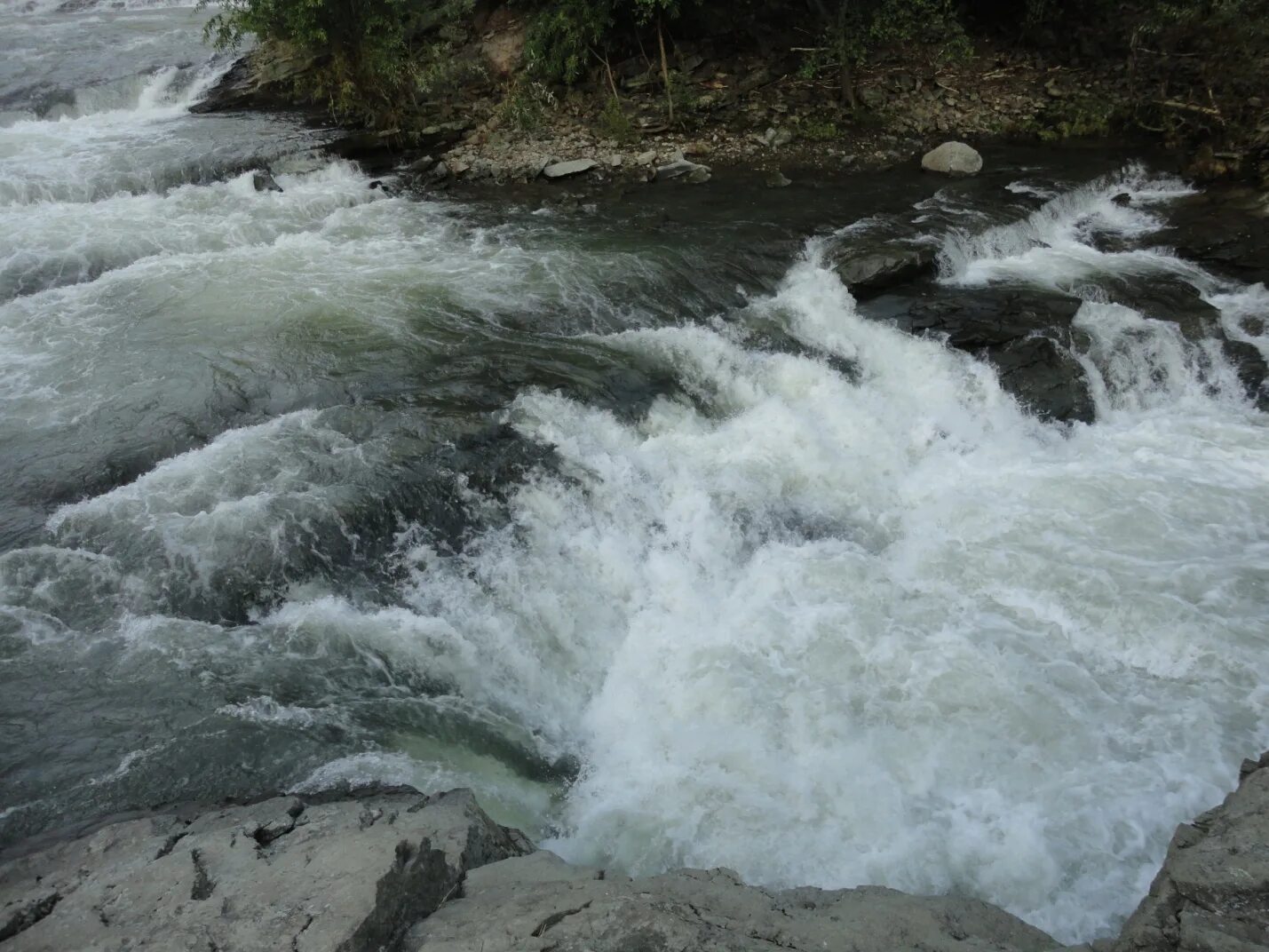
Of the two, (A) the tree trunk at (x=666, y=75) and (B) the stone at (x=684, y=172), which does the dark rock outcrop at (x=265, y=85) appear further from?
(B) the stone at (x=684, y=172)

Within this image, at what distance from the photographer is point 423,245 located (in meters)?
10.6

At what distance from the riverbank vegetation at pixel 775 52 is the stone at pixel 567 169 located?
1.26 metres

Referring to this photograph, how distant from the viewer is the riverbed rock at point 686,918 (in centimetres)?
303

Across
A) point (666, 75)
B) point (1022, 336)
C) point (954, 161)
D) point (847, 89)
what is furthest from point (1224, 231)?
point (666, 75)

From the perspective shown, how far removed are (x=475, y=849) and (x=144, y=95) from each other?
1844 cm

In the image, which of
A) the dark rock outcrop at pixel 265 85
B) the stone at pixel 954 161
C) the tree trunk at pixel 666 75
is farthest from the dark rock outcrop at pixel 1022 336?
the dark rock outcrop at pixel 265 85

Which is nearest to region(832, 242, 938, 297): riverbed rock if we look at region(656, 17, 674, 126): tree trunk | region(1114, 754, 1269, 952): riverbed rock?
region(656, 17, 674, 126): tree trunk

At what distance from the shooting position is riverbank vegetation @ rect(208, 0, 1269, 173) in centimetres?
1296

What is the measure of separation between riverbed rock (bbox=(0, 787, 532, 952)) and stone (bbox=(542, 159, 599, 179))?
425 inches

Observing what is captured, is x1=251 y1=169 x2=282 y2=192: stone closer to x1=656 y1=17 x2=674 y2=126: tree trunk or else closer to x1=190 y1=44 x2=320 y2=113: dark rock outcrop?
x1=190 y1=44 x2=320 y2=113: dark rock outcrop

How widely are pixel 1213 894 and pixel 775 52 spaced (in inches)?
587

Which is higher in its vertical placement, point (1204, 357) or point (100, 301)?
point (100, 301)

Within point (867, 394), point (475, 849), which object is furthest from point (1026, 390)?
point (475, 849)

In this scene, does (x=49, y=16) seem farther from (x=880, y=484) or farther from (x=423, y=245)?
(x=880, y=484)
